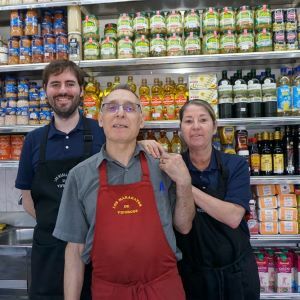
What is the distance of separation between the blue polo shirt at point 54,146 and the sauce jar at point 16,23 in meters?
1.34

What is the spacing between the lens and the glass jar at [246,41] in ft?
8.49

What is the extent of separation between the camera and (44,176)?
1785 millimetres

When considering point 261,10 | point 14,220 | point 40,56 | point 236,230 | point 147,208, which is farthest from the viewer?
point 14,220

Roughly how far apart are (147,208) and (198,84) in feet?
5.19

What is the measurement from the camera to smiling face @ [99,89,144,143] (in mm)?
1313

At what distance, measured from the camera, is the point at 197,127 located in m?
1.69

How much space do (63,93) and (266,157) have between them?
5.27 ft

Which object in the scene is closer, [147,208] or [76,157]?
[147,208]

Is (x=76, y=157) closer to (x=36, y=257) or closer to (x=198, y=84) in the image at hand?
(x=36, y=257)

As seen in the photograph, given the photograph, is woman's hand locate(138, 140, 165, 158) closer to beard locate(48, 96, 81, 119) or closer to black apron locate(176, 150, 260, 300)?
black apron locate(176, 150, 260, 300)

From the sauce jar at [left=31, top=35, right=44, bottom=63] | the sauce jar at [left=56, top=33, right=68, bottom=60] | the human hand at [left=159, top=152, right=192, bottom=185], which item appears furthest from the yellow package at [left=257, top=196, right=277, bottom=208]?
the sauce jar at [left=31, top=35, right=44, bottom=63]

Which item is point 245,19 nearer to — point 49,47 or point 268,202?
point 268,202

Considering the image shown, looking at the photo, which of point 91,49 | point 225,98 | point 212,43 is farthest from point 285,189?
point 91,49

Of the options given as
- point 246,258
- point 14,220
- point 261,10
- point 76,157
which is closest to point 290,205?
point 246,258
